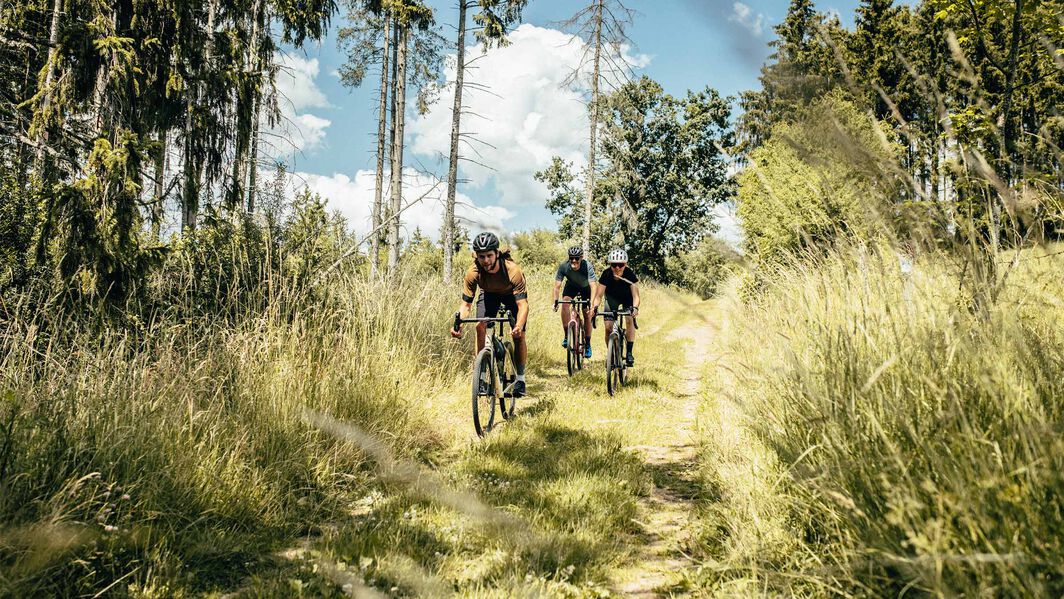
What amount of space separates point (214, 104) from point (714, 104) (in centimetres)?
4288

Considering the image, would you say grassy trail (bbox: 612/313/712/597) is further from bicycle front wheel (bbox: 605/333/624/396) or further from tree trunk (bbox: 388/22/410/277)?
tree trunk (bbox: 388/22/410/277)

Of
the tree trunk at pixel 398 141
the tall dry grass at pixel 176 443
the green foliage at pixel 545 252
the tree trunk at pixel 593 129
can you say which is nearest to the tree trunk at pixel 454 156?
the tree trunk at pixel 398 141

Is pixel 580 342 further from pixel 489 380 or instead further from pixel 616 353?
pixel 489 380

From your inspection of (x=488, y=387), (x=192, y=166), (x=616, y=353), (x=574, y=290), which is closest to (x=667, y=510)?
(x=488, y=387)

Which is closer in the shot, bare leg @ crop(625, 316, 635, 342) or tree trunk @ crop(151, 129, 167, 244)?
tree trunk @ crop(151, 129, 167, 244)

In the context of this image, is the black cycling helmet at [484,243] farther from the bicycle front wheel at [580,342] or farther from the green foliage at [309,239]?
the bicycle front wheel at [580,342]

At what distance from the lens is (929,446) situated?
A: 6.61 feet

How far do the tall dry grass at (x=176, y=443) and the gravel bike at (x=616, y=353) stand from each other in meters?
3.28

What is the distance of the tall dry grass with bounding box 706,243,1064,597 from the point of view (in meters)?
1.74

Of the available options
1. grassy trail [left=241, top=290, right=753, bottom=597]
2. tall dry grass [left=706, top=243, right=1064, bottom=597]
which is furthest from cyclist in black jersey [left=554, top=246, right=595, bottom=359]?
tall dry grass [left=706, top=243, right=1064, bottom=597]

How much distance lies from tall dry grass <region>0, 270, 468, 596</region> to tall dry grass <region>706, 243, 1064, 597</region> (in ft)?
9.48

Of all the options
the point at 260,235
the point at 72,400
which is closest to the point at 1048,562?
the point at 72,400

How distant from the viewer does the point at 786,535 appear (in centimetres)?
295

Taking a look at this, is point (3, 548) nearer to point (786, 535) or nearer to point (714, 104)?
point (786, 535)
